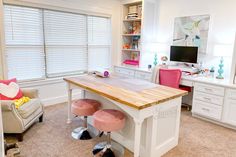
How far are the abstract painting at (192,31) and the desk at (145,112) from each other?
1.99 metres

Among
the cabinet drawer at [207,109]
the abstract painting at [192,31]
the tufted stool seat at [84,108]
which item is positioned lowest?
the cabinet drawer at [207,109]

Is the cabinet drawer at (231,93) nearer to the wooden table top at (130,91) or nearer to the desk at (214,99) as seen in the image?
the desk at (214,99)

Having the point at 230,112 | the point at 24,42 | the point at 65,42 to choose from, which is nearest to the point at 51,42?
the point at 65,42

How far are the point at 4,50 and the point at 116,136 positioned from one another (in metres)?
2.45

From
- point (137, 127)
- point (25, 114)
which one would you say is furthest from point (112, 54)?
point (137, 127)

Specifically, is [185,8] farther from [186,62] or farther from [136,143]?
[136,143]

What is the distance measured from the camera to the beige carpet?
7.52ft

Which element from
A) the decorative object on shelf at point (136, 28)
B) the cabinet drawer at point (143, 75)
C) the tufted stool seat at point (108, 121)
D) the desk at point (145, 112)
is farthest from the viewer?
the decorative object on shelf at point (136, 28)

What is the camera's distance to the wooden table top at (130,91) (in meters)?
1.87

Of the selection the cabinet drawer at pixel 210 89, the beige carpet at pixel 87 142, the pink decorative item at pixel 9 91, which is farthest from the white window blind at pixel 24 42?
the cabinet drawer at pixel 210 89

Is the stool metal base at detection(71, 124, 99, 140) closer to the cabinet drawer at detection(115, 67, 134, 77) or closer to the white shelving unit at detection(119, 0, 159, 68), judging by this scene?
the cabinet drawer at detection(115, 67, 134, 77)

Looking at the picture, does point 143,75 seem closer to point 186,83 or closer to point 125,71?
point 125,71

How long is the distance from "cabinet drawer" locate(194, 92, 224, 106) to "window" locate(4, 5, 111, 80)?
2.50 metres

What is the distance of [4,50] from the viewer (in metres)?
3.19
